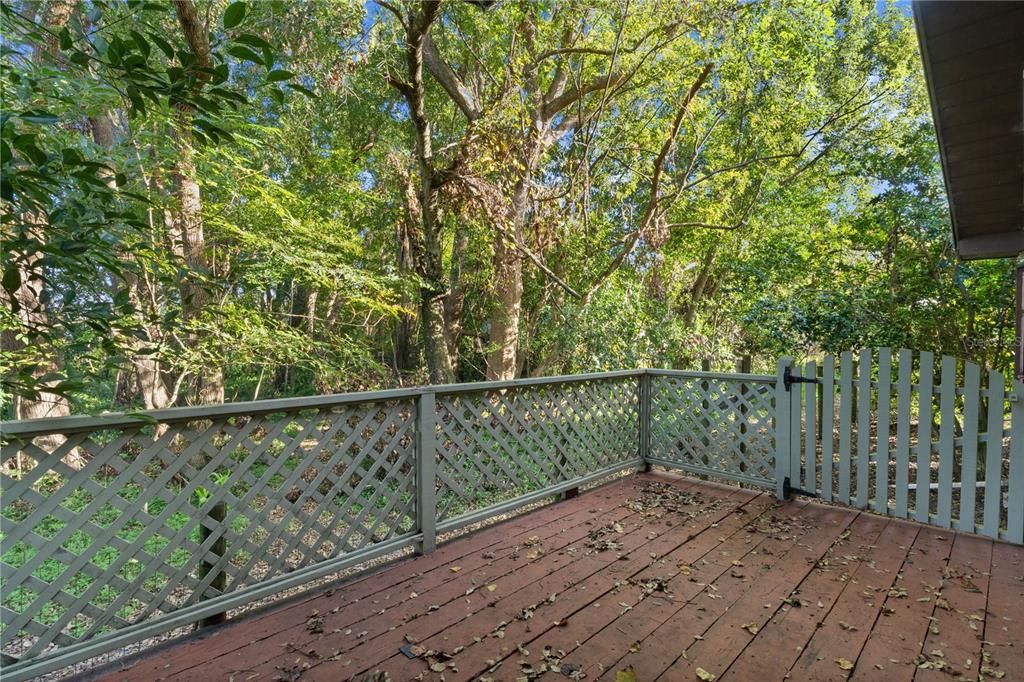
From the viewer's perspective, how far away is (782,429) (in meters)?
3.87

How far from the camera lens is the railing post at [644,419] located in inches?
185

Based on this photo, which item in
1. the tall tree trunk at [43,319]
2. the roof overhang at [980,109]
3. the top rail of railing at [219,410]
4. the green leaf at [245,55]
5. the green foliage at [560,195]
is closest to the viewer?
the green leaf at [245,55]

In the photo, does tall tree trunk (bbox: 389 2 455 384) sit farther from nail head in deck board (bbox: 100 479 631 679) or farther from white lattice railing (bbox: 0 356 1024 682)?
nail head in deck board (bbox: 100 479 631 679)

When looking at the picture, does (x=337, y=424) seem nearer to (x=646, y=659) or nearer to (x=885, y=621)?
(x=646, y=659)

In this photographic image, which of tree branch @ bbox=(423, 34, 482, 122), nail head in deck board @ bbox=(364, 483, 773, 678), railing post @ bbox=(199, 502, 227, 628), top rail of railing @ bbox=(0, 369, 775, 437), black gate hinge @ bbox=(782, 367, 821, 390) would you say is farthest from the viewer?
tree branch @ bbox=(423, 34, 482, 122)

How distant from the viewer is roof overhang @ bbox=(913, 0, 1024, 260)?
1.98 m

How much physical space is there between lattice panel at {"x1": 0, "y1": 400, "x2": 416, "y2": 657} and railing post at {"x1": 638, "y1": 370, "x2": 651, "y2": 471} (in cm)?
241

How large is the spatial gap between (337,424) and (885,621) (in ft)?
8.70

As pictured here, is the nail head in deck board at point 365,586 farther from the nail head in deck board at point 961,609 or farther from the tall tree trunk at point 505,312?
the tall tree trunk at point 505,312

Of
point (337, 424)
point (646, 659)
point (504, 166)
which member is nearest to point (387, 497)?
point (337, 424)

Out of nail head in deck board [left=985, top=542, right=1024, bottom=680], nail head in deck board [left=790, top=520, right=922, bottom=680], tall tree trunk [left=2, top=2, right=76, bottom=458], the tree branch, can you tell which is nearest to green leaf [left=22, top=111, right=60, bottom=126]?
tall tree trunk [left=2, top=2, right=76, bottom=458]

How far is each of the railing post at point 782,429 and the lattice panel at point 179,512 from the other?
2723 mm

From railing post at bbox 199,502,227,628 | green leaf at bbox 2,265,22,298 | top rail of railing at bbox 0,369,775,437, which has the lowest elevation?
railing post at bbox 199,502,227,628

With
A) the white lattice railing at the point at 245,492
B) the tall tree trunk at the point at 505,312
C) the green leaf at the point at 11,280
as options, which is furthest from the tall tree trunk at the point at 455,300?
the green leaf at the point at 11,280
